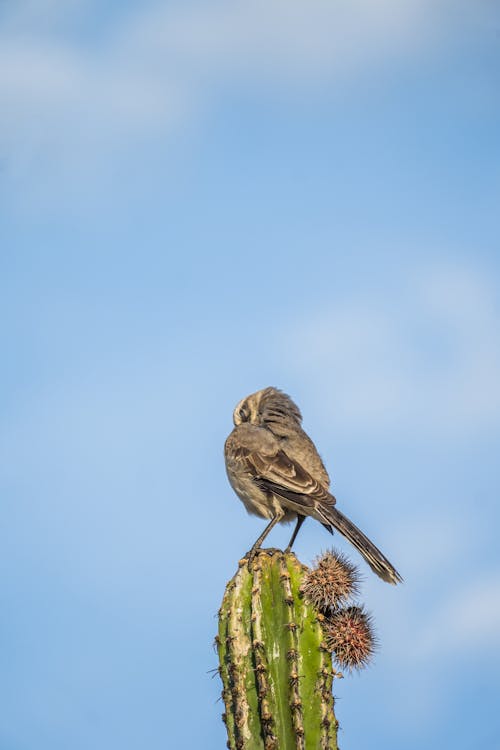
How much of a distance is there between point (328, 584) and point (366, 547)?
1.72 metres

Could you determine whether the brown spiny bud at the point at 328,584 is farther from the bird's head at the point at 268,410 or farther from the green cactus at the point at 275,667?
the bird's head at the point at 268,410

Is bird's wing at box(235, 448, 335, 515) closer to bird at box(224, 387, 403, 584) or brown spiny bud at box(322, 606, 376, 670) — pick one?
bird at box(224, 387, 403, 584)

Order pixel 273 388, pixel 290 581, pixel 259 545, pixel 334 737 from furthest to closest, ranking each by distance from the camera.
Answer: pixel 273 388, pixel 259 545, pixel 290 581, pixel 334 737

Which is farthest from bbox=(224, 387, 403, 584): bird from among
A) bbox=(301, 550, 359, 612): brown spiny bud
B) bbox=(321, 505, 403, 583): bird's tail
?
bbox=(301, 550, 359, 612): brown spiny bud

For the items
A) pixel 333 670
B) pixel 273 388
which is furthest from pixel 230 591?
pixel 273 388

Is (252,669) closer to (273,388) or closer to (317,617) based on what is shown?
(317,617)

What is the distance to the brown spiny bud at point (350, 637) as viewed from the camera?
6.79 meters

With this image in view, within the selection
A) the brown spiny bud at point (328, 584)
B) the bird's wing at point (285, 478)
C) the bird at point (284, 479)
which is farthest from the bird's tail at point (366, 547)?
the brown spiny bud at point (328, 584)

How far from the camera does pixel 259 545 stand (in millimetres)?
8945

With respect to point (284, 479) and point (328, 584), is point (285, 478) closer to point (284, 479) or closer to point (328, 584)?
point (284, 479)

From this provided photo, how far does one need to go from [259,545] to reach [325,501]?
0.74 m

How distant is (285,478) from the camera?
9.28 m

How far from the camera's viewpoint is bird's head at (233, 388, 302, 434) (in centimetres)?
1038

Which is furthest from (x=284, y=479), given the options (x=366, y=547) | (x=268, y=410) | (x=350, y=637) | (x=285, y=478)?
(x=350, y=637)
